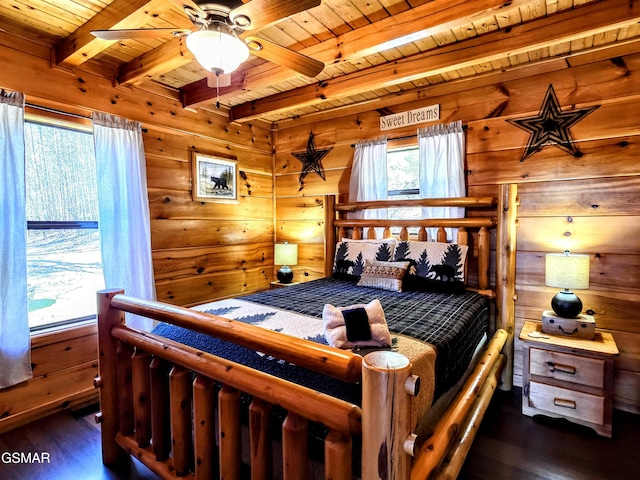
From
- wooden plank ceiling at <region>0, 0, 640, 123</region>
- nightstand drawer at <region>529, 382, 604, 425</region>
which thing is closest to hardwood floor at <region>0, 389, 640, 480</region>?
nightstand drawer at <region>529, 382, 604, 425</region>

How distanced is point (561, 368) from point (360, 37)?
241cm

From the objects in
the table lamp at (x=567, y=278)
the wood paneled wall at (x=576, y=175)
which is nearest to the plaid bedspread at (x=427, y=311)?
the table lamp at (x=567, y=278)

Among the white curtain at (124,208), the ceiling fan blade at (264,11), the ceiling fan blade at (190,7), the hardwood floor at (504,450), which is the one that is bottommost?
the hardwood floor at (504,450)

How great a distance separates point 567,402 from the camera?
2.06m

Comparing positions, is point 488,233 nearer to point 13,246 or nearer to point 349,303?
point 349,303

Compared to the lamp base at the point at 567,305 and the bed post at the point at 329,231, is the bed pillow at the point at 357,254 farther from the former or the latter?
the lamp base at the point at 567,305

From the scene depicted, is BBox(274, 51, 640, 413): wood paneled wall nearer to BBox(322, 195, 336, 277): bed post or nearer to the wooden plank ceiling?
the wooden plank ceiling

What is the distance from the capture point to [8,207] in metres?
2.08

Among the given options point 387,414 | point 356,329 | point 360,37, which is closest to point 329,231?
point 360,37

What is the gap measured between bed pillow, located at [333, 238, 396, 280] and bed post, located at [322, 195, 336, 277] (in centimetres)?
21

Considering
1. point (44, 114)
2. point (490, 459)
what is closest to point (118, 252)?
point (44, 114)

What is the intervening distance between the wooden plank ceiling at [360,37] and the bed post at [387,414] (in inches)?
59.9

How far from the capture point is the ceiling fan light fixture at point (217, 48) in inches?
57.0

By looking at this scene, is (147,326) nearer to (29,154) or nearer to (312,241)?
(29,154)
